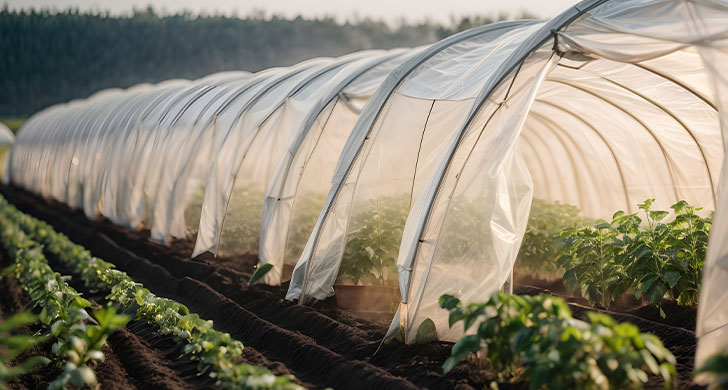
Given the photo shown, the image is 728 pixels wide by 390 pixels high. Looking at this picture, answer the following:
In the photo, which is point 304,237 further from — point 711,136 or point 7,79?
point 7,79

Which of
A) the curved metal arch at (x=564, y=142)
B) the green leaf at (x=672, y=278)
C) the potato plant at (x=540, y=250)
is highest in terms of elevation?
the curved metal arch at (x=564, y=142)

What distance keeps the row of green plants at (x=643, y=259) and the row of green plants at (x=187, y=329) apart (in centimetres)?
319

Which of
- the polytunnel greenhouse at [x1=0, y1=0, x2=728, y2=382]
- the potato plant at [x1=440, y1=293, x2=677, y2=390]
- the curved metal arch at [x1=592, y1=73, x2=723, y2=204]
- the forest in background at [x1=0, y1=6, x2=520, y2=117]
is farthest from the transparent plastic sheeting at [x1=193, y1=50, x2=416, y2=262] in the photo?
the forest in background at [x1=0, y1=6, x2=520, y2=117]

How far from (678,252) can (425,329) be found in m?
2.36

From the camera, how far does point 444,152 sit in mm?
7234

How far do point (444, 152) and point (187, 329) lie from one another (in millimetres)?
3004

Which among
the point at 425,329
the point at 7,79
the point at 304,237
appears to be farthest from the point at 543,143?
the point at 7,79

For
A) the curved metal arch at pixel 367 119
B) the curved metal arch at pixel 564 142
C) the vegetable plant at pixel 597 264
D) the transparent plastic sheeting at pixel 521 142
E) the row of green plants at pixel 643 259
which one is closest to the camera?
the transparent plastic sheeting at pixel 521 142

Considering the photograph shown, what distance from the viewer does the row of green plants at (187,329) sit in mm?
4477

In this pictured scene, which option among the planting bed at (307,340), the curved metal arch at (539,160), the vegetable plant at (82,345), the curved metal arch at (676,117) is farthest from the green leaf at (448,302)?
the curved metal arch at (539,160)

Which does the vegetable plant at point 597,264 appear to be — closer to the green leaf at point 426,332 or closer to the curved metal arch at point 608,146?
the green leaf at point 426,332

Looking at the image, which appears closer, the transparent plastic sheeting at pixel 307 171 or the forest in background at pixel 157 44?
the transparent plastic sheeting at pixel 307 171

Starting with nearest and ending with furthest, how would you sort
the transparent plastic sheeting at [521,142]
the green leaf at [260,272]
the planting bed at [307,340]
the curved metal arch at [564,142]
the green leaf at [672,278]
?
1. the planting bed at [307,340]
2. the transparent plastic sheeting at [521,142]
3. the green leaf at [672,278]
4. the green leaf at [260,272]
5. the curved metal arch at [564,142]

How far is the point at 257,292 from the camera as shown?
8.74m
